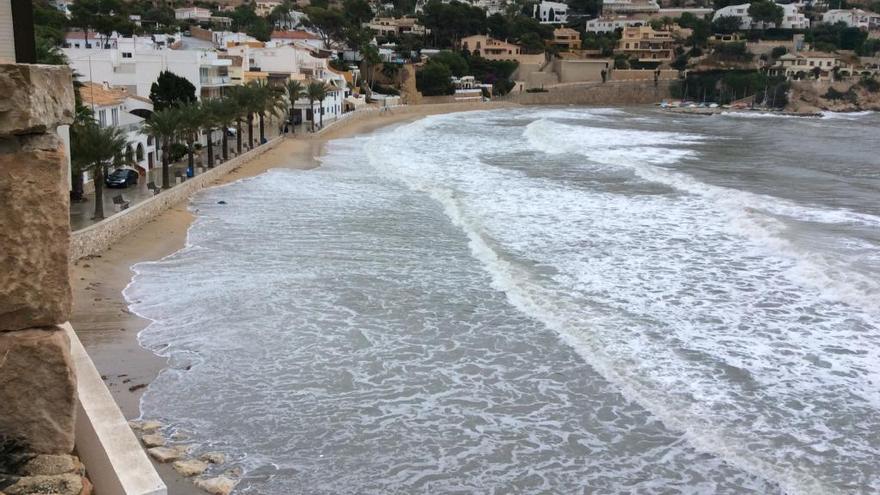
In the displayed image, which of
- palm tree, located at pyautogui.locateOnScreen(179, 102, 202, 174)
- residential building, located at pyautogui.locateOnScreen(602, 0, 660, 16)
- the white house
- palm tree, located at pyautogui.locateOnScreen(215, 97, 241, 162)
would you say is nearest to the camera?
palm tree, located at pyautogui.locateOnScreen(179, 102, 202, 174)

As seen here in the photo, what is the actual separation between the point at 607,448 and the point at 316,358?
15.3 ft

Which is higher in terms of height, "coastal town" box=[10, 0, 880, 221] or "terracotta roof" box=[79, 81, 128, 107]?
"coastal town" box=[10, 0, 880, 221]

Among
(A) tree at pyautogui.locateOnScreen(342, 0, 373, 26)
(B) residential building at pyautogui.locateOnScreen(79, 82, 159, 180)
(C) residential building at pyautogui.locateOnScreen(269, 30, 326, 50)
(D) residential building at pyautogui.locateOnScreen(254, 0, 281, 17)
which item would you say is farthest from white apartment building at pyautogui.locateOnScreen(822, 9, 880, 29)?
(B) residential building at pyautogui.locateOnScreen(79, 82, 159, 180)

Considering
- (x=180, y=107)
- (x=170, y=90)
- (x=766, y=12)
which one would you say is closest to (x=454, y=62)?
(x=170, y=90)

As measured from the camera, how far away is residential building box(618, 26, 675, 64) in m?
136

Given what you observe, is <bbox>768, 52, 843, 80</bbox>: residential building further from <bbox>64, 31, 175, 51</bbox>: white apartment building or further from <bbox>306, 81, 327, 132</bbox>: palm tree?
<bbox>64, 31, 175, 51</bbox>: white apartment building

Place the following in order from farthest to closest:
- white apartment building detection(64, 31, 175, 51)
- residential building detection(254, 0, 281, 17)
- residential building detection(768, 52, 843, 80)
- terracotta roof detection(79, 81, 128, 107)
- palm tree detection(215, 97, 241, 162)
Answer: residential building detection(254, 0, 281, 17) < residential building detection(768, 52, 843, 80) < white apartment building detection(64, 31, 175, 51) < palm tree detection(215, 97, 241, 162) < terracotta roof detection(79, 81, 128, 107)

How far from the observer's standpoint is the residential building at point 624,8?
572ft

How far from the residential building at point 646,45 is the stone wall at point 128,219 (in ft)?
391

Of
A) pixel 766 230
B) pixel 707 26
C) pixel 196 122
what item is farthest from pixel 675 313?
pixel 707 26

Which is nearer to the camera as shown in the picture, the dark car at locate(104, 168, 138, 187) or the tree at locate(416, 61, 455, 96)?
the dark car at locate(104, 168, 138, 187)

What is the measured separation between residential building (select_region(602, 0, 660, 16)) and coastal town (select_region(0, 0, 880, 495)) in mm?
20340

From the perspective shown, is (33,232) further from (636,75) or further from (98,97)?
(636,75)

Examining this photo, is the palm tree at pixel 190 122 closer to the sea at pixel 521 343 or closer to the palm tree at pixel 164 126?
the palm tree at pixel 164 126
